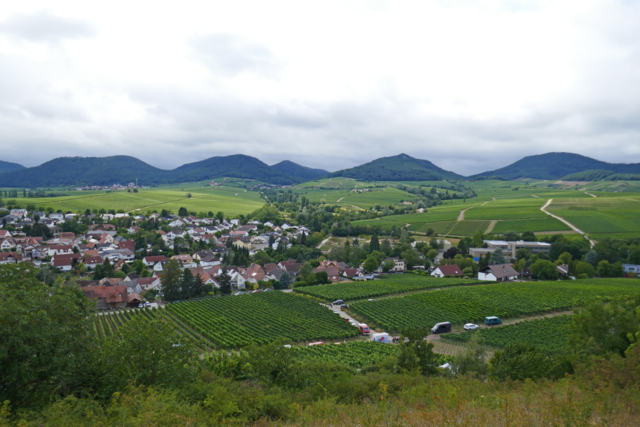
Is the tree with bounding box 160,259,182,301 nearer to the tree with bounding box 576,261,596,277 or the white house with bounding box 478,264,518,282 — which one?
the white house with bounding box 478,264,518,282

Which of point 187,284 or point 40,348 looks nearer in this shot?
point 40,348

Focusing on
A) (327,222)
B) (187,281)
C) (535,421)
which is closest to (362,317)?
(187,281)

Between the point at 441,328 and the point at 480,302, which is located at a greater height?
the point at 441,328

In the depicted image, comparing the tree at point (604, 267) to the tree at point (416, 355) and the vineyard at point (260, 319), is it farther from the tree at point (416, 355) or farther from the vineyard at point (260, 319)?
the tree at point (416, 355)

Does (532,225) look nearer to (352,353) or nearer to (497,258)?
(497,258)

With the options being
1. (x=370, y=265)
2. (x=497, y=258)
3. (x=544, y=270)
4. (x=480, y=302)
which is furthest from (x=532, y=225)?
(x=480, y=302)

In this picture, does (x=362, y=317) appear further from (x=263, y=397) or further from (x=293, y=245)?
(x=293, y=245)

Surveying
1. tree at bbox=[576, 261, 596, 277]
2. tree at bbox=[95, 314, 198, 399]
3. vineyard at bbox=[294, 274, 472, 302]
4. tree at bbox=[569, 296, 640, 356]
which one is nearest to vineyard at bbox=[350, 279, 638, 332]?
vineyard at bbox=[294, 274, 472, 302]
